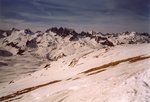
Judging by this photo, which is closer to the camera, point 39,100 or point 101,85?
point 101,85

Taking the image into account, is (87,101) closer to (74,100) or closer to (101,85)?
(74,100)

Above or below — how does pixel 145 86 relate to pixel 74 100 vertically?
above

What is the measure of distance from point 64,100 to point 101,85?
333 centimetres

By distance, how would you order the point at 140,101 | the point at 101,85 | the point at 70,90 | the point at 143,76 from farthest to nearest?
the point at 70,90, the point at 101,85, the point at 143,76, the point at 140,101

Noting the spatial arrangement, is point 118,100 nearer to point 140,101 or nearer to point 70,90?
point 140,101

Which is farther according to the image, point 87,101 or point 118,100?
point 87,101

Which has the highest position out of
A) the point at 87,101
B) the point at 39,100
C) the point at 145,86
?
the point at 145,86

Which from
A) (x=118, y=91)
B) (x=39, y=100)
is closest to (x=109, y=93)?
(x=118, y=91)

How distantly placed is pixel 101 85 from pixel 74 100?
281 cm

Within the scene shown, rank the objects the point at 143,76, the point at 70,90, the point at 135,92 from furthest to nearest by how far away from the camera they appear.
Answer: the point at 70,90
the point at 143,76
the point at 135,92

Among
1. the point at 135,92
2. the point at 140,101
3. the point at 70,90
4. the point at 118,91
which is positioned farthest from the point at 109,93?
the point at 70,90

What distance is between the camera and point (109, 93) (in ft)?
57.7

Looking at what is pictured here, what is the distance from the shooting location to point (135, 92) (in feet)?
53.8

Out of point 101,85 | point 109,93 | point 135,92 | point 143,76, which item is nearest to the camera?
point 135,92
